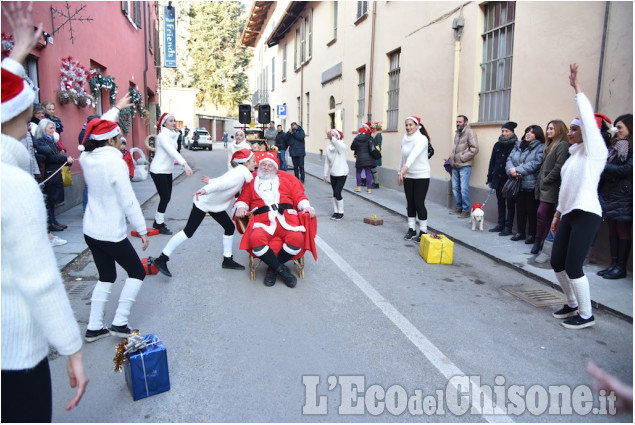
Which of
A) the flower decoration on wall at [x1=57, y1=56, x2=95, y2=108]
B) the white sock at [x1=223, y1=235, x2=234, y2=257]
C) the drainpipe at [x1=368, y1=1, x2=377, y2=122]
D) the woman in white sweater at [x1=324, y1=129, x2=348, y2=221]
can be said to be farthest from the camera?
the drainpipe at [x1=368, y1=1, x2=377, y2=122]

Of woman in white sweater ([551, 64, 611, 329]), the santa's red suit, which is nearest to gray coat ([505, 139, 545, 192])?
woman in white sweater ([551, 64, 611, 329])

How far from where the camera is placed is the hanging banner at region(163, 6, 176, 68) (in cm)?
2414

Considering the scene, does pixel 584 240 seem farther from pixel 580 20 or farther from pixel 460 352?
pixel 580 20

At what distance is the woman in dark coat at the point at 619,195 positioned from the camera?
519cm

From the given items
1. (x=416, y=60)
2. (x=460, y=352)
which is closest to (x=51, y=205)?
(x=460, y=352)

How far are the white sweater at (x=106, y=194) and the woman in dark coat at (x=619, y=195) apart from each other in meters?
5.01

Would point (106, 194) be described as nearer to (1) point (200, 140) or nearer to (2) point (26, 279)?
(2) point (26, 279)

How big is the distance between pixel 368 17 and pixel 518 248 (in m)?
11.1

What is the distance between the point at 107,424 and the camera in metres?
2.74

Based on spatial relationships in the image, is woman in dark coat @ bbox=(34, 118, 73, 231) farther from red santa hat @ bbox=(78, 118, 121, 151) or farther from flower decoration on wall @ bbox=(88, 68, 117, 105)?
flower decoration on wall @ bbox=(88, 68, 117, 105)

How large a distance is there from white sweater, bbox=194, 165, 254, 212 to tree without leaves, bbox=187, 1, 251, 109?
47.5 meters

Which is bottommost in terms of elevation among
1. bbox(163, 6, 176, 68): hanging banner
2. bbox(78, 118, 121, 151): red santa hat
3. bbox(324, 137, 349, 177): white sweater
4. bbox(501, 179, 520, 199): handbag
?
bbox(501, 179, 520, 199): handbag

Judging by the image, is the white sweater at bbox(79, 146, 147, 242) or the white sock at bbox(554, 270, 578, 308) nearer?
the white sweater at bbox(79, 146, 147, 242)

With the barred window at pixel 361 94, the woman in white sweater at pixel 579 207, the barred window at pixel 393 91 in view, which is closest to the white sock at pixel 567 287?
the woman in white sweater at pixel 579 207
